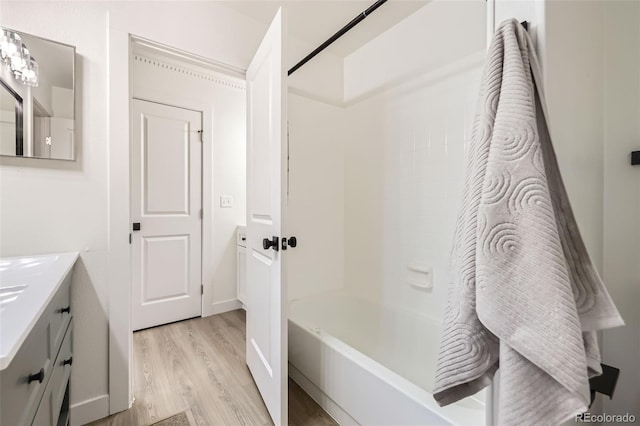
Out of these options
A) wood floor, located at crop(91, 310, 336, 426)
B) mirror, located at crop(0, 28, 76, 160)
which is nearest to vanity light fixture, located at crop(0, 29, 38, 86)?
mirror, located at crop(0, 28, 76, 160)

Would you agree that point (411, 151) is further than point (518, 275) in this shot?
Yes

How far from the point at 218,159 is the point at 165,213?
0.74 meters

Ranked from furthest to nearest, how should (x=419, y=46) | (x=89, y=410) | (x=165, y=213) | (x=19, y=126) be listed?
(x=165, y=213) → (x=419, y=46) → (x=89, y=410) → (x=19, y=126)

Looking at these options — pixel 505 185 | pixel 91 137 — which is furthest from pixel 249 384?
pixel 505 185

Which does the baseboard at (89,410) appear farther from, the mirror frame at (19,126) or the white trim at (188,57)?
the white trim at (188,57)

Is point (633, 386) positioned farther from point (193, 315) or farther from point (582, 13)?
point (193, 315)

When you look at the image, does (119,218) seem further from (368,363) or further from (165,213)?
(368,363)

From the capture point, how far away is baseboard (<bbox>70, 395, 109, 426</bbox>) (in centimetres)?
132

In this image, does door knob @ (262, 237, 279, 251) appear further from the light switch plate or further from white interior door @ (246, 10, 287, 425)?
the light switch plate

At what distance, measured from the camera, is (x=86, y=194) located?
1351mm

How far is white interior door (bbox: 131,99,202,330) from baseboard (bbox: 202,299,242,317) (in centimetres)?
7

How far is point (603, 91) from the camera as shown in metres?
1.09

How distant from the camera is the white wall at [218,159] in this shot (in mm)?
2619

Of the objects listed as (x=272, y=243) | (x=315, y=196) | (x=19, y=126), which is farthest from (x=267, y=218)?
(x=19, y=126)
